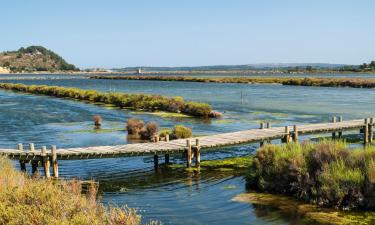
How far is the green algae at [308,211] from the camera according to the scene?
16.0 metres

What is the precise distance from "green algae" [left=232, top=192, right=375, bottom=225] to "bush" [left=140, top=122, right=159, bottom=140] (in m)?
→ 15.7

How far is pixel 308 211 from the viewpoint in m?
17.0

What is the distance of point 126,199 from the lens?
1911 cm

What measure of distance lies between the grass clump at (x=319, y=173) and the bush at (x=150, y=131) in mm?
14258

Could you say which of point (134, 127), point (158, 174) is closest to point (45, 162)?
point (158, 174)

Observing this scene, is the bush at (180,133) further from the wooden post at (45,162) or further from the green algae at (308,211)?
the green algae at (308,211)

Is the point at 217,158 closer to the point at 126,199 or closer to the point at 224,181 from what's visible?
the point at 224,181

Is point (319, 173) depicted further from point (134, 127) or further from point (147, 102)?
point (147, 102)

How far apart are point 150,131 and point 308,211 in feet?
62.3

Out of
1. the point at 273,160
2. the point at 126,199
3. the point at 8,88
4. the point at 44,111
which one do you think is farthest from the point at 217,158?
the point at 8,88

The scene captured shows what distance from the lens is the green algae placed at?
1600 centimetres

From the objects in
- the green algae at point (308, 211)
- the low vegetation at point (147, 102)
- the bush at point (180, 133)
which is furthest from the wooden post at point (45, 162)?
the low vegetation at point (147, 102)

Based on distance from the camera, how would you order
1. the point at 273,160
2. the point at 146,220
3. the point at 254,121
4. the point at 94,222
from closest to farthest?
the point at 94,222 < the point at 146,220 < the point at 273,160 < the point at 254,121

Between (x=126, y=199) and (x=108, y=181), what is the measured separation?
317 centimetres
